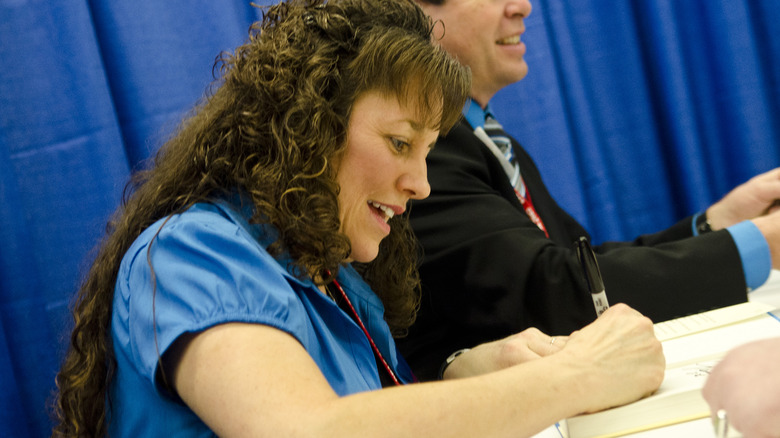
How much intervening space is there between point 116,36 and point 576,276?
983 millimetres

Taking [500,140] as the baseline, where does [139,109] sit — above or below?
above

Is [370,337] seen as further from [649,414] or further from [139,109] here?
[139,109]

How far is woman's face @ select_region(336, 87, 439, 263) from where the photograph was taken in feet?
3.14

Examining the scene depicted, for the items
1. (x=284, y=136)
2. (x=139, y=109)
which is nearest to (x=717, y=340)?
(x=284, y=136)

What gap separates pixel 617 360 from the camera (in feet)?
2.73

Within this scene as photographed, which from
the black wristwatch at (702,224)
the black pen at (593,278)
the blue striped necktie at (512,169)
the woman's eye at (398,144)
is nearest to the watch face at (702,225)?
the black wristwatch at (702,224)

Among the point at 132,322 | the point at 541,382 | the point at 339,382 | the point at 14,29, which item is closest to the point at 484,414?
the point at 541,382

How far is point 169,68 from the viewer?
1437 mm

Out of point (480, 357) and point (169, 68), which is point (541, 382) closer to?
point (480, 357)

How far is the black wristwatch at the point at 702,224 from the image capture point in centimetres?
156

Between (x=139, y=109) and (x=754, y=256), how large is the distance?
45.5 inches

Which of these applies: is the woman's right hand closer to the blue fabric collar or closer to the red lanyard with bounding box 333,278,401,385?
the red lanyard with bounding box 333,278,401,385

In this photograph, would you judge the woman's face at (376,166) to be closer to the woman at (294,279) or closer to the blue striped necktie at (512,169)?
the woman at (294,279)

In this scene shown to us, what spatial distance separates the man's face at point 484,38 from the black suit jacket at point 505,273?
25 cm
